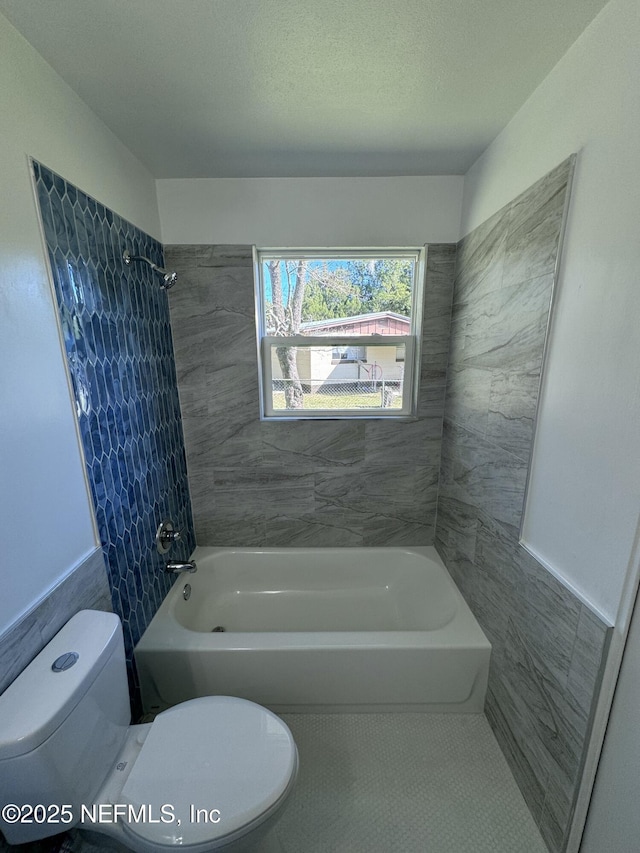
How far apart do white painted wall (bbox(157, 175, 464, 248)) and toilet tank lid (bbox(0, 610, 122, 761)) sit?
1.78m

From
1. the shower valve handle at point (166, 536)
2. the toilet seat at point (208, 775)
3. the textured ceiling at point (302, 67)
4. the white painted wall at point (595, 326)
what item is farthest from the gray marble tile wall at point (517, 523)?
the shower valve handle at point (166, 536)

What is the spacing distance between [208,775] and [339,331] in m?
1.88

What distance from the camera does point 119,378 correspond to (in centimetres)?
138

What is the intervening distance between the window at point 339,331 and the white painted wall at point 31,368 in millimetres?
989

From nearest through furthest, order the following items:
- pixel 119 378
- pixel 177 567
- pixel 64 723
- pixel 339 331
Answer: pixel 64 723 < pixel 119 378 < pixel 177 567 < pixel 339 331

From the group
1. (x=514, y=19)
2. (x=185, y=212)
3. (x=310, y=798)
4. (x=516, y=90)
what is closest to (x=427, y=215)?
(x=516, y=90)

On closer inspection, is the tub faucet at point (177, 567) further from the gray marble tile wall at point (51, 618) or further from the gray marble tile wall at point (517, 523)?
the gray marble tile wall at point (517, 523)

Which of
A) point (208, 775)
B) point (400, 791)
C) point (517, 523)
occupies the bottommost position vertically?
point (400, 791)

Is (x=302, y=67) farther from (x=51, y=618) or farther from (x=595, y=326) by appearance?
(x=51, y=618)

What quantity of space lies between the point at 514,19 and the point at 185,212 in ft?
4.93

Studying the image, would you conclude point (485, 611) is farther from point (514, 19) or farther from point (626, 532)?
point (514, 19)

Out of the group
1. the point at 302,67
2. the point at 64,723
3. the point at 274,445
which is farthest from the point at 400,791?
the point at 302,67

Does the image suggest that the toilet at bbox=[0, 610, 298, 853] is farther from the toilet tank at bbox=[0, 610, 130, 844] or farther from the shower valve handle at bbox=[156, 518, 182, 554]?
the shower valve handle at bbox=[156, 518, 182, 554]

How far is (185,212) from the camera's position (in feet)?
5.87
